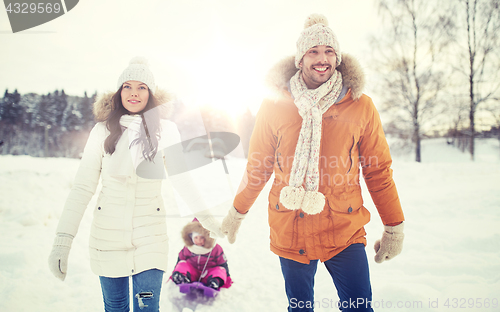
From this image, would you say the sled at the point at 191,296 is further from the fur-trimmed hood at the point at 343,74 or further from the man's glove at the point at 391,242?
the fur-trimmed hood at the point at 343,74

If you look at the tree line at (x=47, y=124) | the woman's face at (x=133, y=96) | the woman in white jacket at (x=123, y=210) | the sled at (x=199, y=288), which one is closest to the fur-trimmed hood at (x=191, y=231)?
the sled at (x=199, y=288)

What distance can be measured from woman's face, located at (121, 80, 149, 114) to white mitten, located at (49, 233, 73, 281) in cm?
98

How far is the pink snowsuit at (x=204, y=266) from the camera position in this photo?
313 centimetres

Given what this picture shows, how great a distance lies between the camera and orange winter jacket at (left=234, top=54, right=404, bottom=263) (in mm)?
1621

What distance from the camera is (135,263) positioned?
1.64m

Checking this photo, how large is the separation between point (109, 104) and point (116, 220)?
892 millimetres

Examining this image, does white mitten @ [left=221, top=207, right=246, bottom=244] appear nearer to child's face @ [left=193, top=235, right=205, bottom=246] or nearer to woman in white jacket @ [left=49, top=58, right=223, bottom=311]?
woman in white jacket @ [left=49, top=58, right=223, bottom=311]

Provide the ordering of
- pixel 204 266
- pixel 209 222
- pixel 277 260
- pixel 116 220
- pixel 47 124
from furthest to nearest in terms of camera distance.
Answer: pixel 47 124, pixel 277 260, pixel 204 266, pixel 209 222, pixel 116 220

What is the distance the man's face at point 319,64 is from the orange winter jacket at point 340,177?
0.12m

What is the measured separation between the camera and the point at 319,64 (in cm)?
175

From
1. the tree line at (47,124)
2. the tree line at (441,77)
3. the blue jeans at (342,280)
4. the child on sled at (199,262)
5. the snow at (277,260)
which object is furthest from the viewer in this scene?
the tree line at (47,124)

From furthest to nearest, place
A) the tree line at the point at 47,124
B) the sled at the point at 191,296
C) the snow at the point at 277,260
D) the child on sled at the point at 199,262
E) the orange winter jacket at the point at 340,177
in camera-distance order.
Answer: the tree line at the point at 47,124, the child on sled at the point at 199,262, the sled at the point at 191,296, the snow at the point at 277,260, the orange winter jacket at the point at 340,177

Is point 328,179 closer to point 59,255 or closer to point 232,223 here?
point 232,223

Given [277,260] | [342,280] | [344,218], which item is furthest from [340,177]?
[277,260]
